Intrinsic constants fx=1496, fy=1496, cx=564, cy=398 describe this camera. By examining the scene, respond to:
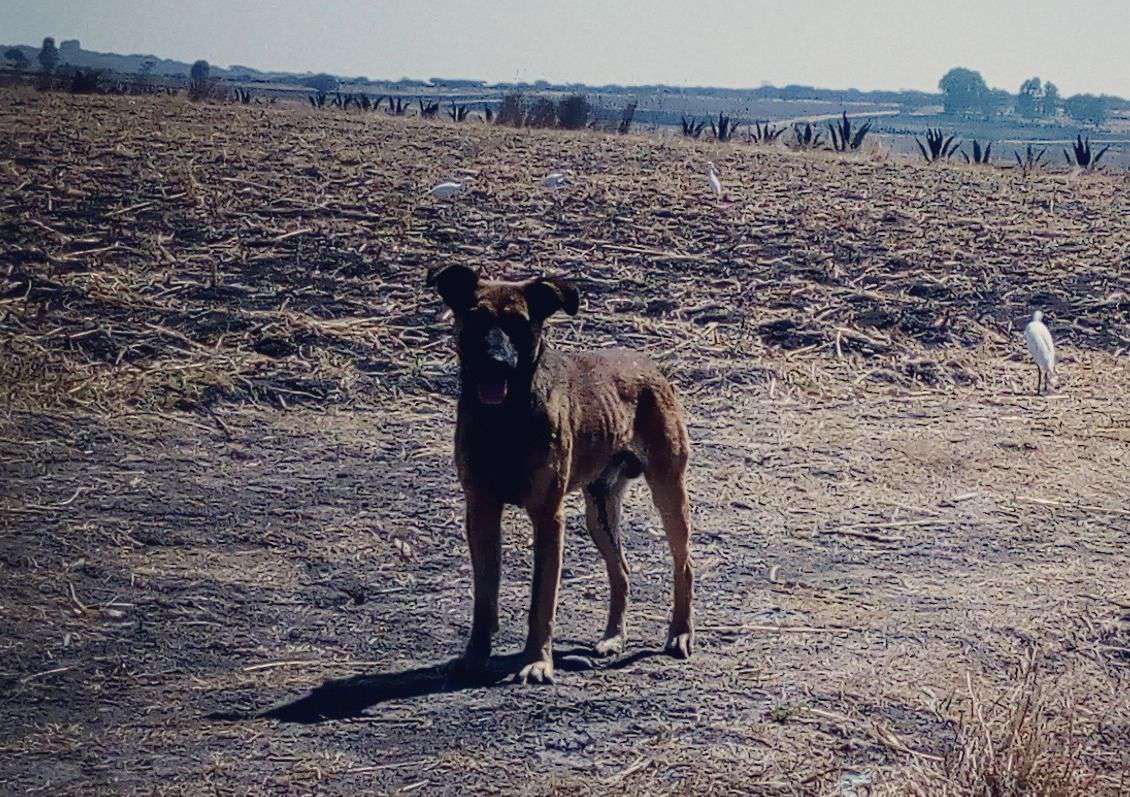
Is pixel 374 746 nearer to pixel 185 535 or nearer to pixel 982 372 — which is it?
pixel 185 535

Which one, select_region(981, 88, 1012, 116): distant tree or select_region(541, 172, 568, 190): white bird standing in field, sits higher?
select_region(981, 88, 1012, 116): distant tree

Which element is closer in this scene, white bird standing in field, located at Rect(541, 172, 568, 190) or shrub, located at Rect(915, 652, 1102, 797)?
shrub, located at Rect(915, 652, 1102, 797)

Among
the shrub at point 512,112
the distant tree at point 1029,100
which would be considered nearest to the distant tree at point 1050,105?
the distant tree at point 1029,100

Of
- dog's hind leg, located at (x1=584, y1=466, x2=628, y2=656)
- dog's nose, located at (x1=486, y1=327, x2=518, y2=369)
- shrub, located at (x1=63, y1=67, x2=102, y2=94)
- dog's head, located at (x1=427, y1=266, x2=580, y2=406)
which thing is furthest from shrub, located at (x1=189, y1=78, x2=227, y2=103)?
dog's nose, located at (x1=486, y1=327, x2=518, y2=369)

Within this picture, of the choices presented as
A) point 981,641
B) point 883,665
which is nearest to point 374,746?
point 883,665

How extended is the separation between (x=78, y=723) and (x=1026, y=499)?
6265mm

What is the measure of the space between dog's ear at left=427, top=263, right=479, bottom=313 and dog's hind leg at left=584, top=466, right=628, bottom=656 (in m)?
1.26

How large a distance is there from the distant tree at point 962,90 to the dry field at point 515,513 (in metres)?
155

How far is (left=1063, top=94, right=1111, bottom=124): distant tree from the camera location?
14862 cm

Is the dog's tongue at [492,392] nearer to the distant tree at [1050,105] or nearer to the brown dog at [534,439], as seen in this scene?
the brown dog at [534,439]

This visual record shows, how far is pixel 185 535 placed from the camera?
7754 mm

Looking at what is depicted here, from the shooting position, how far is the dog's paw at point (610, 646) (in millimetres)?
6621

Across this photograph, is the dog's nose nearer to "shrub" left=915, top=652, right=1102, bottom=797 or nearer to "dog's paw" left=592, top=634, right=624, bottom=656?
"dog's paw" left=592, top=634, right=624, bottom=656

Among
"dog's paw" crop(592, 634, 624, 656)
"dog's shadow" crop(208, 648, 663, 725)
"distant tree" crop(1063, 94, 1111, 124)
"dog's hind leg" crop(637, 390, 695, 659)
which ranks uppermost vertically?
"distant tree" crop(1063, 94, 1111, 124)
